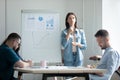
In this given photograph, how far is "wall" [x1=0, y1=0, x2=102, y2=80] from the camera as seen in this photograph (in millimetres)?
5074

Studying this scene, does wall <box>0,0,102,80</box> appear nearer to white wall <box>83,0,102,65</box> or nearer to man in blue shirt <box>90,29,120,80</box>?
white wall <box>83,0,102,65</box>

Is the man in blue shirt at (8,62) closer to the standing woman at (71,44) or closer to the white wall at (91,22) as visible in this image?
the standing woman at (71,44)

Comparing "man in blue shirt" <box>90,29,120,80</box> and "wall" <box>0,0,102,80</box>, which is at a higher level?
"wall" <box>0,0,102,80</box>

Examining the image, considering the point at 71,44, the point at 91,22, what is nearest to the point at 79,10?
the point at 91,22

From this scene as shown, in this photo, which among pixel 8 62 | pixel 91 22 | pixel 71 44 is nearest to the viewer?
pixel 8 62

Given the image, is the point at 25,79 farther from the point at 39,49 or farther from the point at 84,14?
the point at 84,14

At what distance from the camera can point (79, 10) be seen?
5227mm

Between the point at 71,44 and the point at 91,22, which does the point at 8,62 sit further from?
the point at 91,22

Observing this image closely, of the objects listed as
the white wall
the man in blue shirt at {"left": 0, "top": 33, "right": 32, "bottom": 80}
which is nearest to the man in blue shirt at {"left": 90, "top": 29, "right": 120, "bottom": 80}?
the man in blue shirt at {"left": 0, "top": 33, "right": 32, "bottom": 80}

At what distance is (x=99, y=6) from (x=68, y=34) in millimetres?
1041

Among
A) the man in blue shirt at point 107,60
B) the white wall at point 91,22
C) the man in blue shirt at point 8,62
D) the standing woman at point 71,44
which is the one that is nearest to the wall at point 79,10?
the white wall at point 91,22

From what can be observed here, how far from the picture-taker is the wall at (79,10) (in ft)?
16.6

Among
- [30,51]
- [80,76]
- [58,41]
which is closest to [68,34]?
[58,41]

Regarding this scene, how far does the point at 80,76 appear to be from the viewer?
303 centimetres
